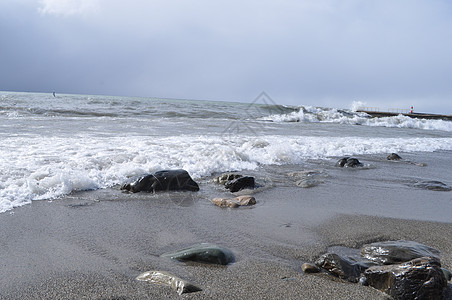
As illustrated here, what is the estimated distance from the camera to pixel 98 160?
5738 mm

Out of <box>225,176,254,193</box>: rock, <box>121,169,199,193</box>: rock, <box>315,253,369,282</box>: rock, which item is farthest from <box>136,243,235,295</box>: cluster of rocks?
<box>225,176,254,193</box>: rock

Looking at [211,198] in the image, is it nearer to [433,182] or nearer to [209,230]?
[209,230]

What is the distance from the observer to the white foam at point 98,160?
14.3 ft

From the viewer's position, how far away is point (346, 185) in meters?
5.67

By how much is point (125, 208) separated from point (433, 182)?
5.05 metres

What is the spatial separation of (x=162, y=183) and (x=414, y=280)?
131 inches

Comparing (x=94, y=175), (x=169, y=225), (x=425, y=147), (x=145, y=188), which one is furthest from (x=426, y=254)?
(x=425, y=147)

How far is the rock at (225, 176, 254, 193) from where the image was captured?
16.5ft

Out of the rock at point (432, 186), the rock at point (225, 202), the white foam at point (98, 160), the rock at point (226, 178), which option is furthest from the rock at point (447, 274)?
the white foam at point (98, 160)

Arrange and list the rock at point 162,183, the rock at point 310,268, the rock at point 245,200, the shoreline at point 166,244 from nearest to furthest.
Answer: the shoreline at point 166,244
the rock at point 310,268
the rock at point 245,200
the rock at point 162,183

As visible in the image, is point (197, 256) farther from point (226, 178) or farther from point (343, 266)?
point (226, 178)

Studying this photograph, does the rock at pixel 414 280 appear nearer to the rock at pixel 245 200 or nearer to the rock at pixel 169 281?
the rock at pixel 169 281

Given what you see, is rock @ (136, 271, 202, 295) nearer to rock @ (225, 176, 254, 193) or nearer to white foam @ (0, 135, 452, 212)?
white foam @ (0, 135, 452, 212)

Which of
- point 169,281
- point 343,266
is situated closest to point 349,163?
point 343,266
